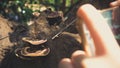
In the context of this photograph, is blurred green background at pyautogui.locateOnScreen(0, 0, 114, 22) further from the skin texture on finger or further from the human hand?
the human hand

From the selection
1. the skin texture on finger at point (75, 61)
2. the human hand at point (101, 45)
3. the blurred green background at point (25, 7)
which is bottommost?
the blurred green background at point (25, 7)

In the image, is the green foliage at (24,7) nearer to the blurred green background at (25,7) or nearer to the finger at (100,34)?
the blurred green background at (25,7)


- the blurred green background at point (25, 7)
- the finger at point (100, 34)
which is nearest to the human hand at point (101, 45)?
the finger at point (100, 34)

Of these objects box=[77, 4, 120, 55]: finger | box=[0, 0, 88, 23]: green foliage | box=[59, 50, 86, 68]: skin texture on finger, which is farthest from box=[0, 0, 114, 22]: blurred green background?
box=[77, 4, 120, 55]: finger

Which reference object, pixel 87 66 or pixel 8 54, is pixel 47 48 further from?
pixel 87 66

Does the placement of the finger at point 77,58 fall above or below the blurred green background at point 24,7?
above

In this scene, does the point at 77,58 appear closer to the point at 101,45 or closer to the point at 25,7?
the point at 101,45

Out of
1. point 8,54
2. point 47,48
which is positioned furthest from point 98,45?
point 8,54

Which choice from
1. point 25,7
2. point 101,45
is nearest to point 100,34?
point 101,45
